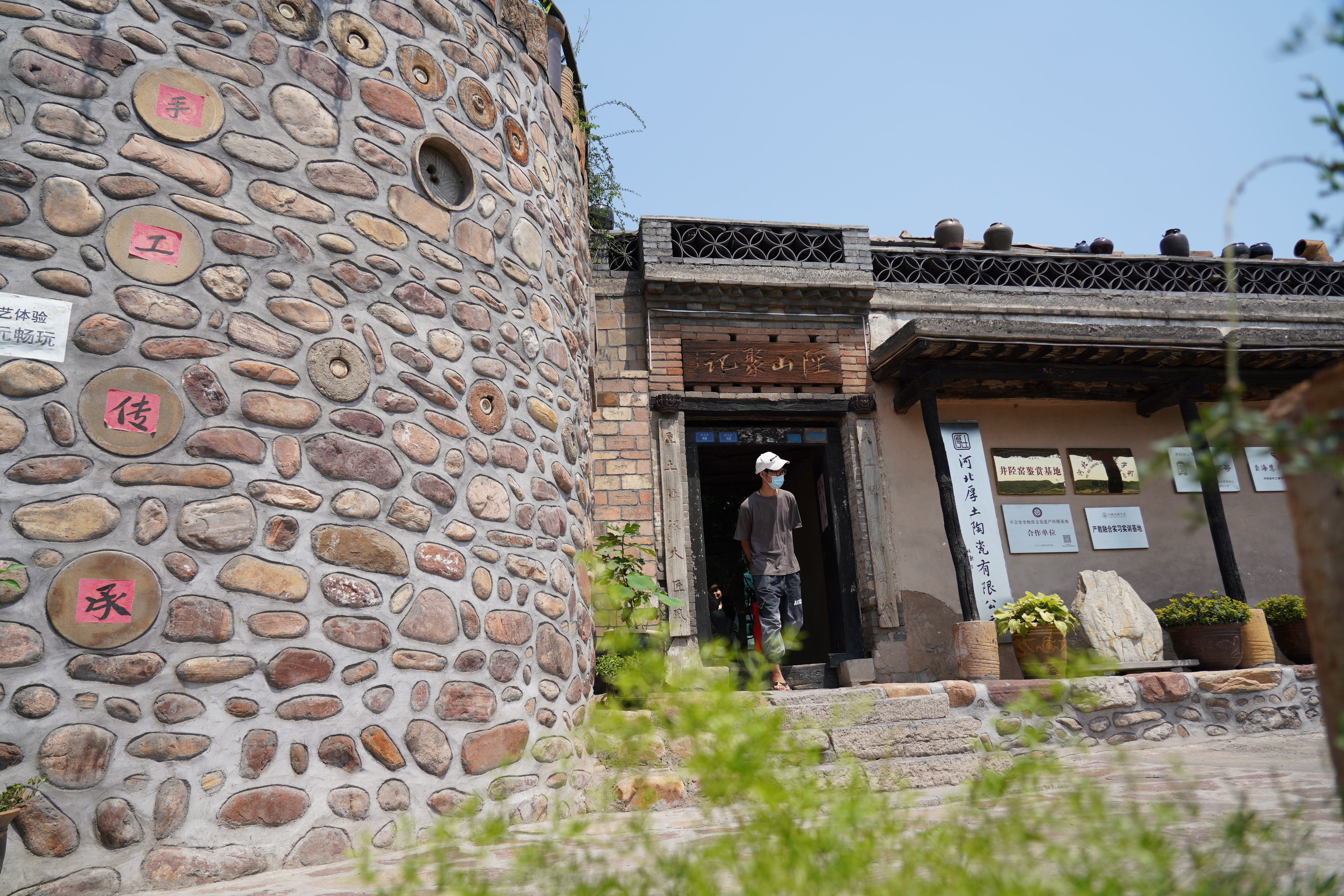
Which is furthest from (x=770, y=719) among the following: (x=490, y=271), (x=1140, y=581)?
(x=1140, y=581)

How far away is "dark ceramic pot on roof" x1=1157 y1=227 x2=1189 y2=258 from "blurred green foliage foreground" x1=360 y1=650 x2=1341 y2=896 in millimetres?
8522

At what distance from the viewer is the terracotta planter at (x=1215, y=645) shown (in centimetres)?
601

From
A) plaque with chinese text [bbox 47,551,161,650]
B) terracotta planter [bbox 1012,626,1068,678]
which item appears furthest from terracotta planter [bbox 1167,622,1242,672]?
plaque with chinese text [bbox 47,551,161,650]

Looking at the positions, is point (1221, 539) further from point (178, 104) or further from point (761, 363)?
point (178, 104)

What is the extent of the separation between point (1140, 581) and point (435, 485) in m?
6.66

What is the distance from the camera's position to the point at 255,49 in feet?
10.8

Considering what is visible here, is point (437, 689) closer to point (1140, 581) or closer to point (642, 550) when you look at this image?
point (642, 550)

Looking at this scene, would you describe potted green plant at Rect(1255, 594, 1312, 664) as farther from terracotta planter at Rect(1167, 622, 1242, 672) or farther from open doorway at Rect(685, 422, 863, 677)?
open doorway at Rect(685, 422, 863, 677)

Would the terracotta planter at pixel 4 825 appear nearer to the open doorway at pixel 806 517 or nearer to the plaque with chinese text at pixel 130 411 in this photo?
the plaque with chinese text at pixel 130 411

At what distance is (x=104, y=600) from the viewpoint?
2.64 meters

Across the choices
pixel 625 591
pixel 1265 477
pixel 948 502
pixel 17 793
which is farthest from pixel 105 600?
pixel 1265 477

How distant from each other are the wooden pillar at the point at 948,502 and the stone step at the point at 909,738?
1615mm

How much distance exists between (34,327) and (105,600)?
0.92 metres

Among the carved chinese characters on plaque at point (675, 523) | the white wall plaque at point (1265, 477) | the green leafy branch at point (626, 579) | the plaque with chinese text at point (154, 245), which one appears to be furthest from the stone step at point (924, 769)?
the white wall plaque at point (1265, 477)
